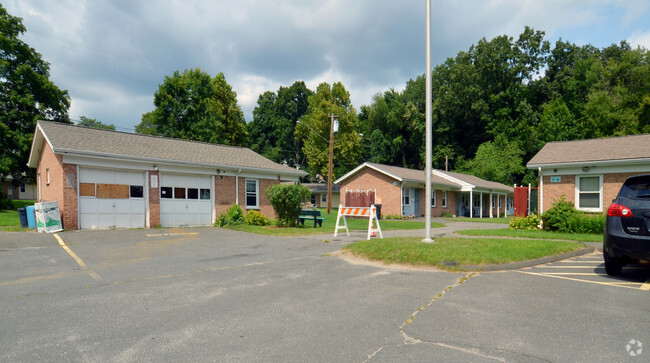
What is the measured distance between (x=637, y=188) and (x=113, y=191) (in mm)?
17624

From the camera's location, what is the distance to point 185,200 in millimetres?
19219

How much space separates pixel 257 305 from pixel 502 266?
5.57 meters

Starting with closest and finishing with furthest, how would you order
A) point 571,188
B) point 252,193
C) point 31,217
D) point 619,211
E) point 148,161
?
point 619,211, point 31,217, point 148,161, point 571,188, point 252,193

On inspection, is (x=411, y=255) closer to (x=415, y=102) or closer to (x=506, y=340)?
(x=506, y=340)

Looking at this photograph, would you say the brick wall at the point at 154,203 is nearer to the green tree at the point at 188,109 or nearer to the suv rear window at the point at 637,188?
the suv rear window at the point at 637,188

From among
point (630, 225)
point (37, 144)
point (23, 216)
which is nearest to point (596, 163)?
point (630, 225)

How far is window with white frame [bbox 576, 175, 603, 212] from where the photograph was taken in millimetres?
17734

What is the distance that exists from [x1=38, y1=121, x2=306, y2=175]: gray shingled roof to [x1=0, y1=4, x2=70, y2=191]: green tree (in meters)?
15.0

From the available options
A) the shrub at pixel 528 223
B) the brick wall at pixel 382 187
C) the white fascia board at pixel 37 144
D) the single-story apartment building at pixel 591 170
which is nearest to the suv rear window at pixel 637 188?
the single-story apartment building at pixel 591 170

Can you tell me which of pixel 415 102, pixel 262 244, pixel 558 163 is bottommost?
pixel 262 244

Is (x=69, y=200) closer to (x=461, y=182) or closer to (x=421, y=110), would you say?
Result: (x=461, y=182)

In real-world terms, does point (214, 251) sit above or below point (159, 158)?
below

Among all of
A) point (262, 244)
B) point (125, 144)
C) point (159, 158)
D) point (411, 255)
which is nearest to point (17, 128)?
point (125, 144)

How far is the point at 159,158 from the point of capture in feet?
58.5
